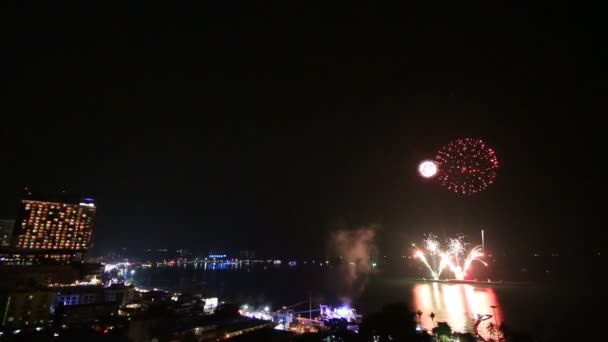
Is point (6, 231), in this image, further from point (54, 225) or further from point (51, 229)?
point (54, 225)

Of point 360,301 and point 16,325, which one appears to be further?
point 360,301

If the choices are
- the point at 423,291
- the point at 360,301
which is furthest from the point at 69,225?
the point at 423,291

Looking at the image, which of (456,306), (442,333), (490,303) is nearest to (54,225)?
(456,306)

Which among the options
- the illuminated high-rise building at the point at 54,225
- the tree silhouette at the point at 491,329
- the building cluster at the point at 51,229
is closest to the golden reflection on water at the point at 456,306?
the tree silhouette at the point at 491,329

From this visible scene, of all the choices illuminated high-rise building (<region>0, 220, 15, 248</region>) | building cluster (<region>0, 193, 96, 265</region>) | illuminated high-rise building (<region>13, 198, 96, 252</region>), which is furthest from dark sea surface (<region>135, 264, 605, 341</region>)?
illuminated high-rise building (<region>0, 220, 15, 248</region>)

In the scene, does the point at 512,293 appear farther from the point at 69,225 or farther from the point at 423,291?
the point at 69,225

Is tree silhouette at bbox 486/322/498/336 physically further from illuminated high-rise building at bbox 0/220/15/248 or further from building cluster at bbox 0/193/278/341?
illuminated high-rise building at bbox 0/220/15/248

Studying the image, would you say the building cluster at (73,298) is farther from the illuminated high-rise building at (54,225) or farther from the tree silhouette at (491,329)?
the tree silhouette at (491,329)
